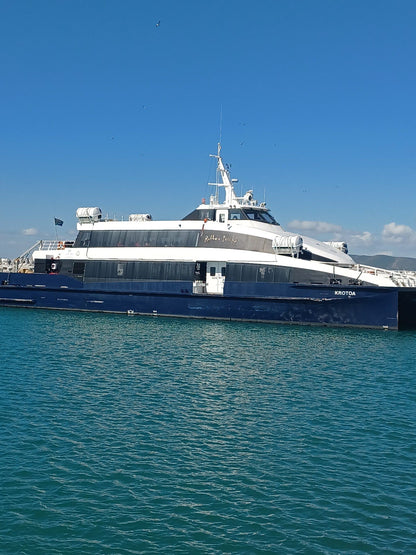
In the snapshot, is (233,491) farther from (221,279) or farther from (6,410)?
(221,279)

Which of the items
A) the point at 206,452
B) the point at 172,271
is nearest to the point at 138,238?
the point at 172,271

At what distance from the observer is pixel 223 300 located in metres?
35.8

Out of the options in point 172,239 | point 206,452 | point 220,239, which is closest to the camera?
point 206,452

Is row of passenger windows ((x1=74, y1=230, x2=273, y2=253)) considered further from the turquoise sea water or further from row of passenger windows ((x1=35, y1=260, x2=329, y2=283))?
the turquoise sea water

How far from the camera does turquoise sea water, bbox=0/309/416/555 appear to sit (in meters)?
9.22

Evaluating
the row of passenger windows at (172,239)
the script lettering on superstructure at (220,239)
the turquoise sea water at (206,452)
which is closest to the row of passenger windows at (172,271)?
the row of passenger windows at (172,239)

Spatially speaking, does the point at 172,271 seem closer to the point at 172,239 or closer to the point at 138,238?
the point at 172,239

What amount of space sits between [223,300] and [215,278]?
7.50 ft

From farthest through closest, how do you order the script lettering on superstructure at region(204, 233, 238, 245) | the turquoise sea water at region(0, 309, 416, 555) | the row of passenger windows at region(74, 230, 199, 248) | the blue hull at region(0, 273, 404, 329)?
the row of passenger windows at region(74, 230, 199, 248) < the script lettering on superstructure at region(204, 233, 238, 245) < the blue hull at region(0, 273, 404, 329) < the turquoise sea water at region(0, 309, 416, 555)

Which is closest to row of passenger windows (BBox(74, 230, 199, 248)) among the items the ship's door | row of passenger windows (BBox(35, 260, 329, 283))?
row of passenger windows (BBox(35, 260, 329, 283))

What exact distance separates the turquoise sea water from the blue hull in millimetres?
8233

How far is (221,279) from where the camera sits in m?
37.2

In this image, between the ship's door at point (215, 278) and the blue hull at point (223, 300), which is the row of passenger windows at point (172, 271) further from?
the blue hull at point (223, 300)

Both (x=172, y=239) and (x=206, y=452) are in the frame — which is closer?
(x=206, y=452)
